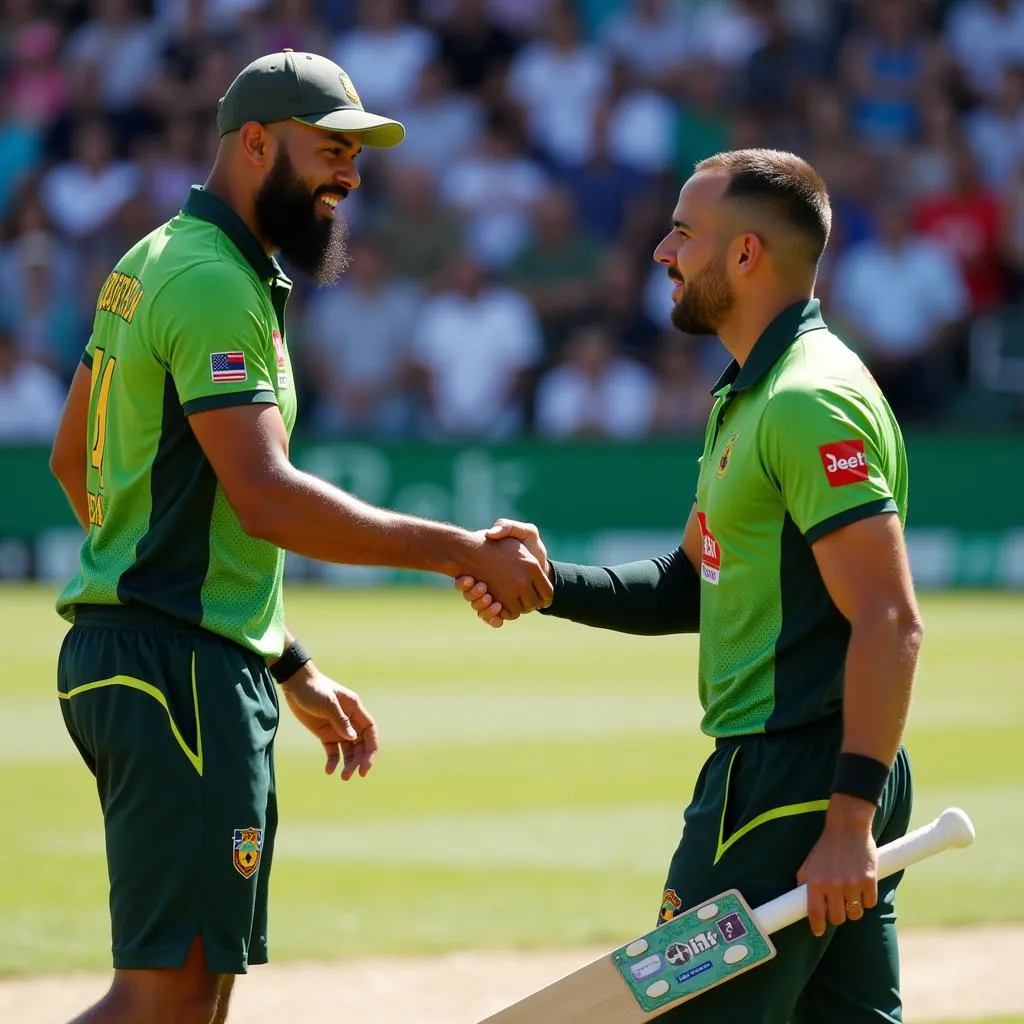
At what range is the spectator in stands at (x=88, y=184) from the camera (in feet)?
62.5

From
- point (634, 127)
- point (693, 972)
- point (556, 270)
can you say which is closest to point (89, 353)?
point (693, 972)

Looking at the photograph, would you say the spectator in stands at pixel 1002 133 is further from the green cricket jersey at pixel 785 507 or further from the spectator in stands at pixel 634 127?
the green cricket jersey at pixel 785 507

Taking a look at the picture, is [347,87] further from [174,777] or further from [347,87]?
[174,777]

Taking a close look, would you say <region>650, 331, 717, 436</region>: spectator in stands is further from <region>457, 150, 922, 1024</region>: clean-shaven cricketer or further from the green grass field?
<region>457, 150, 922, 1024</region>: clean-shaven cricketer

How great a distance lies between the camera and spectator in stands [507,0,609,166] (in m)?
19.9

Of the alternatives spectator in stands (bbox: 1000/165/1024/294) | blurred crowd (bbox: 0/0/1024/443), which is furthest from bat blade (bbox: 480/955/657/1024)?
spectator in stands (bbox: 1000/165/1024/294)

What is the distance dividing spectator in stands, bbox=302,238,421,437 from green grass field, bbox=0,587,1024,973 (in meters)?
4.66

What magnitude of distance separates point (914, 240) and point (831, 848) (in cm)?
1585

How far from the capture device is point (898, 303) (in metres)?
18.3

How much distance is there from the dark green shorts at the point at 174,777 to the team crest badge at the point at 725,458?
1238mm

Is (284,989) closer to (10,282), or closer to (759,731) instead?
(759,731)

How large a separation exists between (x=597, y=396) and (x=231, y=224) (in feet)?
43.5

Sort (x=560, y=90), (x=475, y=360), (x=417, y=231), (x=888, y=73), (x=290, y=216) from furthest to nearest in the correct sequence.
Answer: (x=888, y=73) < (x=560, y=90) < (x=417, y=231) < (x=475, y=360) < (x=290, y=216)

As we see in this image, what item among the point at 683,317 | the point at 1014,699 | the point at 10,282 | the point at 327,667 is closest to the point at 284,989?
the point at 683,317
